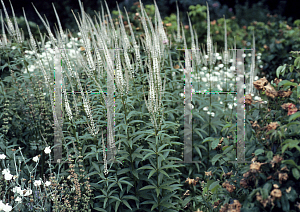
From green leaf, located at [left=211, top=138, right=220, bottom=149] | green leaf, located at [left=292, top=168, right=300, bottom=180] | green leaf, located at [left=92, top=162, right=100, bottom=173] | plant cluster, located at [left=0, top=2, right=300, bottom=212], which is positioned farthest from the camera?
green leaf, located at [left=92, top=162, right=100, bottom=173]

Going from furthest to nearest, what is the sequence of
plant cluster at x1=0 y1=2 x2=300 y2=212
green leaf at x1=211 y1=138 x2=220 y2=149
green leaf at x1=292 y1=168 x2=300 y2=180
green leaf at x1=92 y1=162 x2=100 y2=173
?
green leaf at x1=92 y1=162 x2=100 y2=173 < green leaf at x1=211 y1=138 x2=220 y2=149 < plant cluster at x1=0 y1=2 x2=300 y2=212 < green leaf at x1=292 y1=168 x2=300 y2=180

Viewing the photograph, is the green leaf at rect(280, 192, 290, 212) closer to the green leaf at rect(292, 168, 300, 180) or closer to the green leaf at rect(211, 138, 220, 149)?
the green leaf at rect(292, 168, 300, 180)

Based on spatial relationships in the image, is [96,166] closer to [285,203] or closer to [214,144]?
[214,144]

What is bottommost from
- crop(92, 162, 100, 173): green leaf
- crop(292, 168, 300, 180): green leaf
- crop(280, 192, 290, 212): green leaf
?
crop(92, 162, 100, 173): green leaf

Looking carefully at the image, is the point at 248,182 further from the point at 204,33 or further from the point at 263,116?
the point at 204,33

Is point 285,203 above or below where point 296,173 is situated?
below

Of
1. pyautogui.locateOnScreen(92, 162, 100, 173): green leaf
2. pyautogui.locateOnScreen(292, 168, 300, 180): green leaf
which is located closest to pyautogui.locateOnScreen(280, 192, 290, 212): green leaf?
pyautogui.locateOnScreen(292, 168, 300, 180): green leaf

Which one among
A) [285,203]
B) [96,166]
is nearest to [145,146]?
[96,166]

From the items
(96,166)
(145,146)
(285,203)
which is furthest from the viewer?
(145,146)

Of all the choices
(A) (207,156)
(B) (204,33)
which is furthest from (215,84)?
(B) (204,33)

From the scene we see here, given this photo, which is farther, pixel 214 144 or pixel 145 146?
pixel 145 146

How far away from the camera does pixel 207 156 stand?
138 inches

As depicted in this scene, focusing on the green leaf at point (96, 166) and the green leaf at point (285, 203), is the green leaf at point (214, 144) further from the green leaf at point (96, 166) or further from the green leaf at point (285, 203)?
the green leaf at point (96, 166)

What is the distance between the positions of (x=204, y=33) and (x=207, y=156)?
21.7 feet
